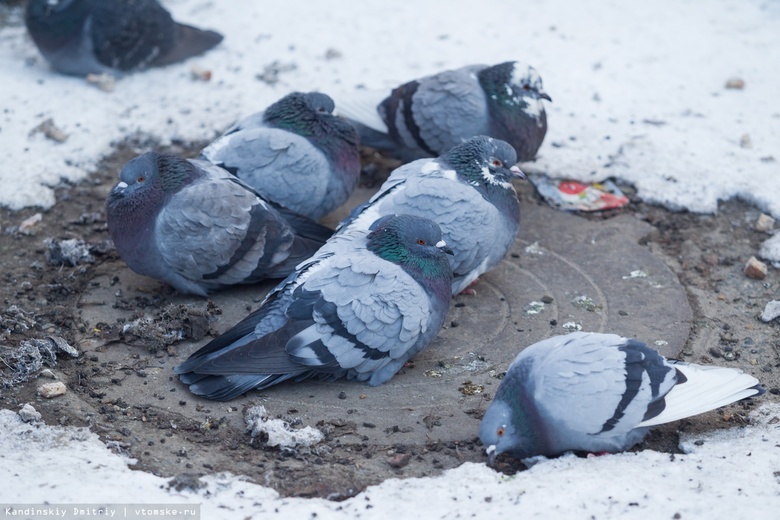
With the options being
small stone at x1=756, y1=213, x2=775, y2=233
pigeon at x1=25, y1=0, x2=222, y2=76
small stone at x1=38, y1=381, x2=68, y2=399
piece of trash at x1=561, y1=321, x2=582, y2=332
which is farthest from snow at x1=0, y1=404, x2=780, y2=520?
pigeon at x1=25, y1=0, x2=222, y2=76

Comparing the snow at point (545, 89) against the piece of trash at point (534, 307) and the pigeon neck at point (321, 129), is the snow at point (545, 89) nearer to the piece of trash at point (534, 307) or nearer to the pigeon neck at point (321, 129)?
the pigeon neck at point (321, 129)

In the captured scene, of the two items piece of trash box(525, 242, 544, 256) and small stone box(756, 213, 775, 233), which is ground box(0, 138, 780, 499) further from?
piece of trash box(525, 242, 544, 256)

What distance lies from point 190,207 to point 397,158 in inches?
94.9

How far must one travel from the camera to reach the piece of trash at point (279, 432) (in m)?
4.46

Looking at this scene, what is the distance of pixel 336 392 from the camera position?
498cm

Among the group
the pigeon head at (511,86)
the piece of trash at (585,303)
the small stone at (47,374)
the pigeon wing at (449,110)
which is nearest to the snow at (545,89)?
the small stone at (47,374)

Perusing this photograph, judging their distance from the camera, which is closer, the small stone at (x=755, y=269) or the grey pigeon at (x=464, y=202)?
the grey pigeon at (x=464, y=202)

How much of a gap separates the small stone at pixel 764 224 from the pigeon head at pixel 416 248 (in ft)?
9.30

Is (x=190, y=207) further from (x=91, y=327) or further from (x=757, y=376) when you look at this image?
(x=757, y=376)

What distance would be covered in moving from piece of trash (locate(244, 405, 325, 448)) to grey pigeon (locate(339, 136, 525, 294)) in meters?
1.52

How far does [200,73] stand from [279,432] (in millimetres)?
4980

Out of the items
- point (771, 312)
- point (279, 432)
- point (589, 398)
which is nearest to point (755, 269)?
point (771, 312)

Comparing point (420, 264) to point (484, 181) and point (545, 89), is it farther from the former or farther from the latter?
point (545, 89)

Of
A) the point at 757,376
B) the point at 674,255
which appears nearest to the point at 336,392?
the point at 757,376
